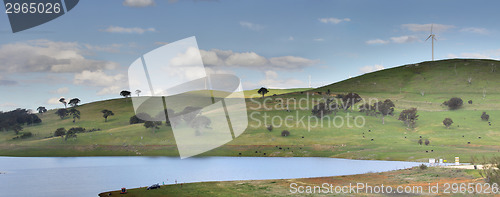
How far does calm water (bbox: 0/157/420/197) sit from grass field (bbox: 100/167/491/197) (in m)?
7.78

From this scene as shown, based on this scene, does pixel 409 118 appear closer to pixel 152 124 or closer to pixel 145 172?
pixel 152 124

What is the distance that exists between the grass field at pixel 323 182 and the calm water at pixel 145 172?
778cm

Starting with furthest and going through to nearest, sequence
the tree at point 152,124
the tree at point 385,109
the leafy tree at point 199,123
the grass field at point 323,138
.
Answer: the tree at point 385,109
the tree at point 152,124
the leafy tree at point 199,123
the grass field at point 323,138

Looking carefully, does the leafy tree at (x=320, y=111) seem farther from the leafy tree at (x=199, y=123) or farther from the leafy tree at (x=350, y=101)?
the leafy tree at (x=199, y=123)

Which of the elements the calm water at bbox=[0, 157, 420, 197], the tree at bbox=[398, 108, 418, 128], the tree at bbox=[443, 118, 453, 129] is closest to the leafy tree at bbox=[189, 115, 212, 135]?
the calm water at bbox=[0, 157, 420, 197]

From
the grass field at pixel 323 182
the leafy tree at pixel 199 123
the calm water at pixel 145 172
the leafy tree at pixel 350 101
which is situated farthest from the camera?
the leafy tree at pixel 350 101

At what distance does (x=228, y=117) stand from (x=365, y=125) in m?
51.7

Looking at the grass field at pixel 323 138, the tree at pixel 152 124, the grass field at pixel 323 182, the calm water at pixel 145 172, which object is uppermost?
the tree at pixel 152 124

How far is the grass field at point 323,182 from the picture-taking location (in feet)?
203

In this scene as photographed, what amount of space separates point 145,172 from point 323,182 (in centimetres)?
3911

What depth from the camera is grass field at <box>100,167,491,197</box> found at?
203 ft

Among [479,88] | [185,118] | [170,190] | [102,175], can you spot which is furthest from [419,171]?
[479,88]

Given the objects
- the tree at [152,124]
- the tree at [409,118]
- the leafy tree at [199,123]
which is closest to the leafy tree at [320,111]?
the tree at [409,118]

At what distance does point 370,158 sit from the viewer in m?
111
